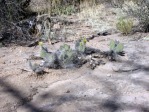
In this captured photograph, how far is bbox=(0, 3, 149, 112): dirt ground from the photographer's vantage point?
10.7 ft

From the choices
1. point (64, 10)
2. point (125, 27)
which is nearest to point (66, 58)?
point (125, 27)

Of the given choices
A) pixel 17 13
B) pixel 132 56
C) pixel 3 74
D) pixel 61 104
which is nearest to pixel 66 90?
pixel 61 104

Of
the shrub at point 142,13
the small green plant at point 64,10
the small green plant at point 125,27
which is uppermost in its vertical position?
the shrub at point 142,13

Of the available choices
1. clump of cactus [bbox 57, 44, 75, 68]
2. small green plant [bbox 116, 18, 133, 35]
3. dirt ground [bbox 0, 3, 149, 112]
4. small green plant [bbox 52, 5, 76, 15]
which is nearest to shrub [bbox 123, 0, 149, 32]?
small green plant [bbox 116, 18, 133, 35]

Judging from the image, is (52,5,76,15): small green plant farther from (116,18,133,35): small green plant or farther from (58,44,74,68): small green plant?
(58,44,74,68): small green plant

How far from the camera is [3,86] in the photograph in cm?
382

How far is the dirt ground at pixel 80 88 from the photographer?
327 cm

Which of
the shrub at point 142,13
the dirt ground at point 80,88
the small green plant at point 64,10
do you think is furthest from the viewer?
the small green plant at point 64,10

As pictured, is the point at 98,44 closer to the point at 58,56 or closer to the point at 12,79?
the point at 58,56

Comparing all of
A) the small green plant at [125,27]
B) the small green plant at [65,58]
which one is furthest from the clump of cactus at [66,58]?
the small green plant at [125,27]

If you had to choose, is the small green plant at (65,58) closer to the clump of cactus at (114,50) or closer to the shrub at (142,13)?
the clump of cactus at (114,50)

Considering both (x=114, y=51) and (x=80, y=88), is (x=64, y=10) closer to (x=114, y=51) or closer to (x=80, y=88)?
(x=114, y=51)

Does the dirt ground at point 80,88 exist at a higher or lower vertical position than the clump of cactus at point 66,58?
lower

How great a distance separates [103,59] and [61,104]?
125cm
